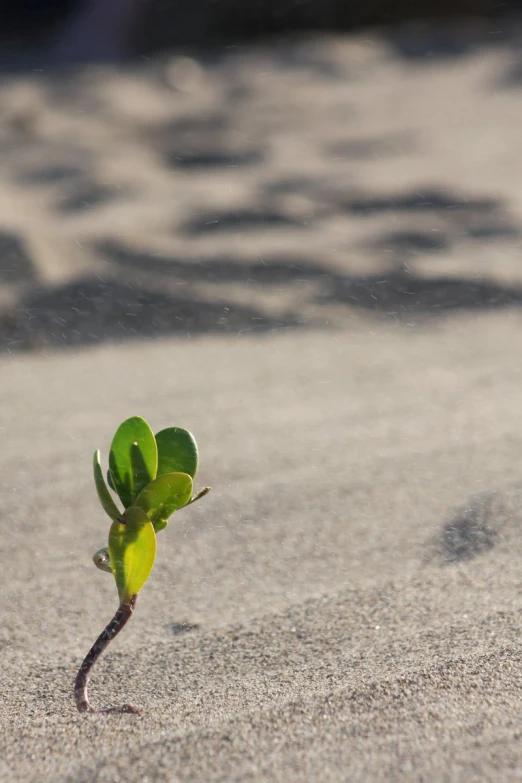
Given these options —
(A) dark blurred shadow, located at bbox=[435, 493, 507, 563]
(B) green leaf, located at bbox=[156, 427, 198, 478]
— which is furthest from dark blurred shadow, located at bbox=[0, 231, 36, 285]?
(B) green leaf, located at bbox=[156, 427, 198, 478]

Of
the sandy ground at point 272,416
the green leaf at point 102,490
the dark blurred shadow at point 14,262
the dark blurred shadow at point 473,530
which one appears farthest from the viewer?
the dark blurred shadow at point 14,262

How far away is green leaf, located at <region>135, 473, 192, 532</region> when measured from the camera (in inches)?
41.0

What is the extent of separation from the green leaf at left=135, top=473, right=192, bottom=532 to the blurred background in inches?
76.6

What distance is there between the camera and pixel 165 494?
1.05 metres

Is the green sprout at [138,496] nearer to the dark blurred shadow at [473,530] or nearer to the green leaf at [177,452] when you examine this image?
the green leaf at [177,452]

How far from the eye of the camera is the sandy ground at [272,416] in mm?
1101

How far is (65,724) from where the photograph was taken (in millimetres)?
1129

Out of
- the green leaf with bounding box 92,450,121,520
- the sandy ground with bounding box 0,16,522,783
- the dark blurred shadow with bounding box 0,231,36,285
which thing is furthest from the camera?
the dark blurred shadow with bounding box 0,231,36,285

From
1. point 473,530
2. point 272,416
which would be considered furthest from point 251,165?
point 473,530

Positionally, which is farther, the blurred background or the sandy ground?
the blurred background

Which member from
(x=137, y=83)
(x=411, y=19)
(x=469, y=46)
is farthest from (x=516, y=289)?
(x=411, y=19)

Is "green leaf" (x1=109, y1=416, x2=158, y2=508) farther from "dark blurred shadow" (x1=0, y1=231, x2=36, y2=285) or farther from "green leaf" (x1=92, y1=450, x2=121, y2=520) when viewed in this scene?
"dark blurred shadow" (x1=0, y1=231, x2=36, y2=285)

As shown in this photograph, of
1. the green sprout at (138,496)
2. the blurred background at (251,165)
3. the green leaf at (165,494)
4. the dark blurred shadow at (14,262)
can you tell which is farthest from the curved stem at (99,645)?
the dark blurred shadow at (14,262)

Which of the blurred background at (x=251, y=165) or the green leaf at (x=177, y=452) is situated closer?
the green leaf at (x=177, y=452)
